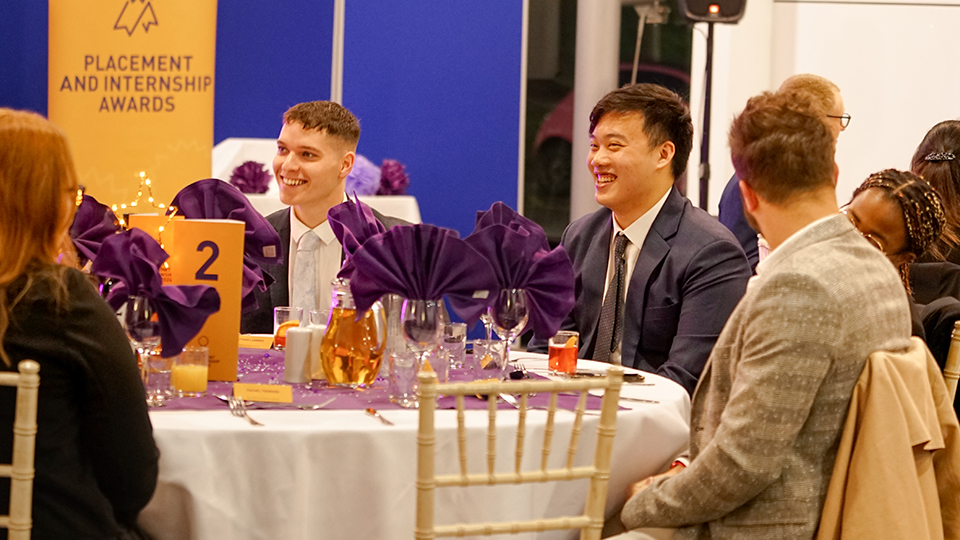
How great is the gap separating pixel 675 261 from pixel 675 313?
0.15 meters

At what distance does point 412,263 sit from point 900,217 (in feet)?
3.88

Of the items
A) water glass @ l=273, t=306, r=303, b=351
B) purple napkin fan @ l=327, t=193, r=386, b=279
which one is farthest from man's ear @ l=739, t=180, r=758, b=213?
water glass @ l=273, t=306, r=303, b=351

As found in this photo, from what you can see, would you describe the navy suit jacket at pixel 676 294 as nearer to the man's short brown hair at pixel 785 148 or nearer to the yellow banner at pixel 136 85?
the man's short brown hair at pixel 785 148

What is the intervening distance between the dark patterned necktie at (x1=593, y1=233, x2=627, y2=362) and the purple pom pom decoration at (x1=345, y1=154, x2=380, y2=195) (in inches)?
111

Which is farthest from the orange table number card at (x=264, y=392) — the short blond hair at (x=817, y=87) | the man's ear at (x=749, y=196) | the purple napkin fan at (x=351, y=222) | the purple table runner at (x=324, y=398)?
the short blond hair at (x=817, y=87)

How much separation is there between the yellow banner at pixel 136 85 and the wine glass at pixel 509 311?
3623 millimetres

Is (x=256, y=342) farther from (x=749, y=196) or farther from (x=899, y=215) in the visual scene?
(x=899, y=215)

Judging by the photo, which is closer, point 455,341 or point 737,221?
point 455,341

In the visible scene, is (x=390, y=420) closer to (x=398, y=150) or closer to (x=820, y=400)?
(x=820, y=400)

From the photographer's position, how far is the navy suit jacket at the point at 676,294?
267cm

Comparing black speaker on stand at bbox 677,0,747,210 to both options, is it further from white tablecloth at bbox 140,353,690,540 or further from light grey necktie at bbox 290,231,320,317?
white tablecloth at bbox 140,353,690,540

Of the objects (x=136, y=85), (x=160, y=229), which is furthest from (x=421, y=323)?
(x=136, y=85)

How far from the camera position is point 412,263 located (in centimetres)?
197

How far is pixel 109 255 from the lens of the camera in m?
1.88
